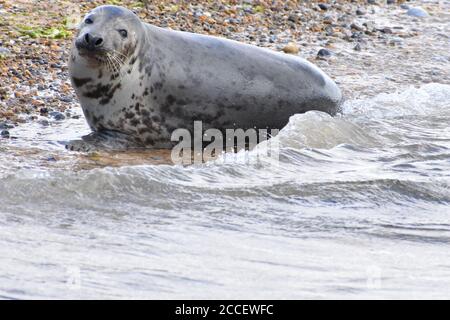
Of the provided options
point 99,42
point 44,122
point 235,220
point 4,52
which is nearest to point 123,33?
point 99,42

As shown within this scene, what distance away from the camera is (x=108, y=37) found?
22.5 feet

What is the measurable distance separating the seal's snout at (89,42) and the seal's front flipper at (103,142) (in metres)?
0.57

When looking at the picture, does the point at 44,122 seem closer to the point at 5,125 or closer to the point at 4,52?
the point at 5,125

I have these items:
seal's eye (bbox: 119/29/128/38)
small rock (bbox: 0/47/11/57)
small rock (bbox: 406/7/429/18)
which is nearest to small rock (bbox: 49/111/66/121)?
seal's eye (bbox: 119/29/128/38)

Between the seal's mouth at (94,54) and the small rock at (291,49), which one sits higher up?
the seal's mouth at (94,54)

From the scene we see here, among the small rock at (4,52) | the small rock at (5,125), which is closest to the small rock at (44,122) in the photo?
the small rock at (5,125)

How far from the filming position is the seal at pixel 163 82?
6.93 meters

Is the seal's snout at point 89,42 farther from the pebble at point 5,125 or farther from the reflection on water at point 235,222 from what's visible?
the pebble at point 5,125

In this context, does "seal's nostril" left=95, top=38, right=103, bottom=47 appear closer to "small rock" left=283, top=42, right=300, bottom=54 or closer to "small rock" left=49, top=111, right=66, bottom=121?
"small rock" left=49, top=111, right=66, bottom=121

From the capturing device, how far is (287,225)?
5.35m

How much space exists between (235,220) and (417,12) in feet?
23.1
